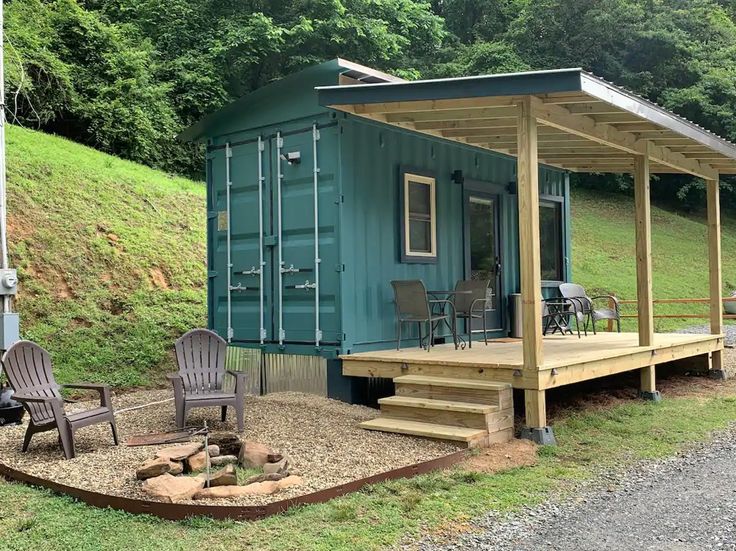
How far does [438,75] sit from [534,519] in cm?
2346

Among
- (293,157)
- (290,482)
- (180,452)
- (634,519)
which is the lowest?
(634,519)

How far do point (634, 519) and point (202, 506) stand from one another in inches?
88.5

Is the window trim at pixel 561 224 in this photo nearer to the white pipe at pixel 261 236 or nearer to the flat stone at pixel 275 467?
the white pipe at pixel 261 236

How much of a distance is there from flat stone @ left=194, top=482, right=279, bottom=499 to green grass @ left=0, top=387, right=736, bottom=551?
267mm

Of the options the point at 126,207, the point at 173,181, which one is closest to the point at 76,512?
the point at 126,207

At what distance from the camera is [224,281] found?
7910 millimetres

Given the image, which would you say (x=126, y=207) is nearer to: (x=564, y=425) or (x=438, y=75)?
(x=564, y=425)

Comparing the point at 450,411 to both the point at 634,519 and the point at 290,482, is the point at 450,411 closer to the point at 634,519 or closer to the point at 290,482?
the point at 290,482

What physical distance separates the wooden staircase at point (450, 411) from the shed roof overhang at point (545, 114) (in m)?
2.20

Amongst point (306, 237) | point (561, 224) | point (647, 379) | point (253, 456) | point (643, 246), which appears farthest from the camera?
point (561, 224)

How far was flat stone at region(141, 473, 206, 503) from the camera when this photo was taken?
3812 millimetres

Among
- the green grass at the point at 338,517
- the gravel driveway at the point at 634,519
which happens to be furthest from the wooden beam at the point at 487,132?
the gravel driveway at the point at 634,519

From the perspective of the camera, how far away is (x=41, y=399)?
16.0 ft

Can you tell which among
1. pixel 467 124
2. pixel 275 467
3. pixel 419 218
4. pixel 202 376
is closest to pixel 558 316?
pixel 419 218
